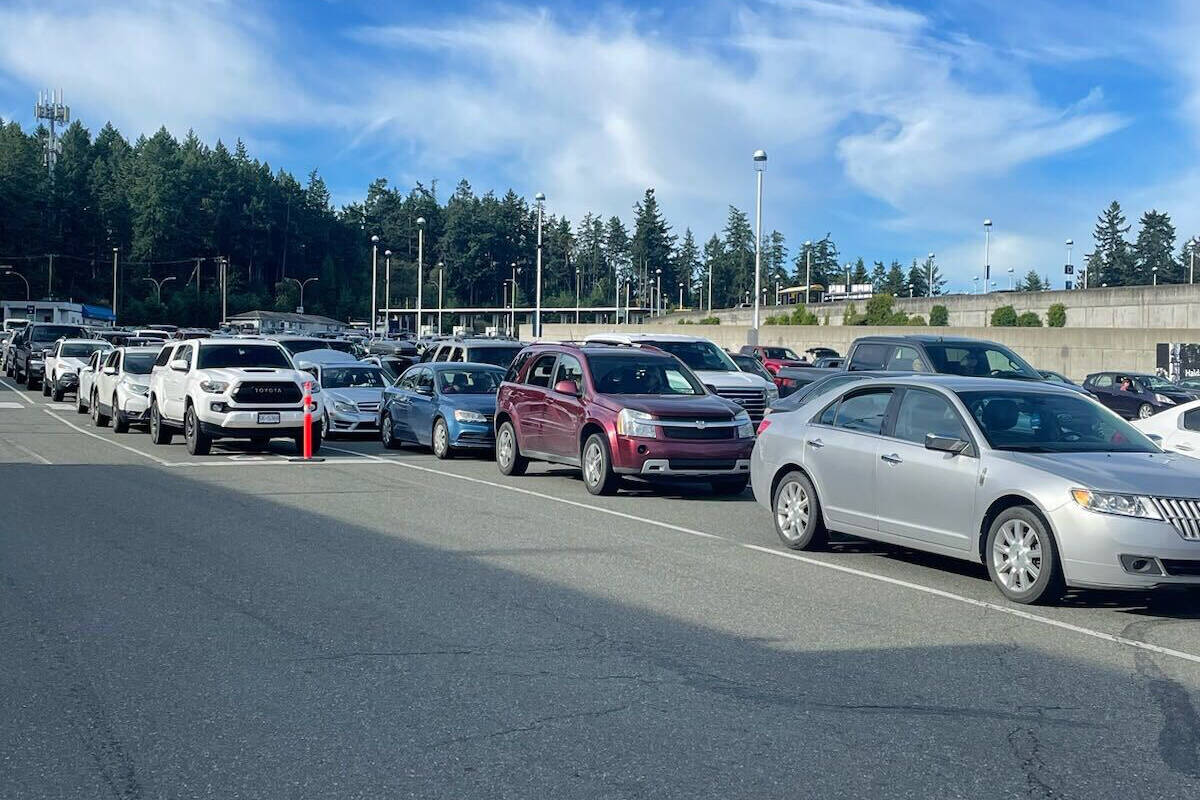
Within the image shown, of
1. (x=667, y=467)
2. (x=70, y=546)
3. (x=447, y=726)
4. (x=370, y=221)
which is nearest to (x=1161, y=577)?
(x=447, y=726)

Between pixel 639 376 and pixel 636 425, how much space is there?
1.54 metres

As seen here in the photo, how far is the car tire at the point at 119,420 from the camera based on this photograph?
24672mm

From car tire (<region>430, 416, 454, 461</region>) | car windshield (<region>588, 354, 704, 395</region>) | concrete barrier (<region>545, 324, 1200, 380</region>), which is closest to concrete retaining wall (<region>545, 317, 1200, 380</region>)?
concrete barrier (<region>545, 324, 1200, 380</region>)

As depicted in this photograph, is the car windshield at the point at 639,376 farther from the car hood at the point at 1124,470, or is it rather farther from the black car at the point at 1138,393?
the black car at the point at 1138,393

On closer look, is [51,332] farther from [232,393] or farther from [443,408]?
[443,408]

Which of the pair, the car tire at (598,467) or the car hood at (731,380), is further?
the car hood at (731,380)

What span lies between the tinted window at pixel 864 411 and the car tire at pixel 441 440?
10.2 meters

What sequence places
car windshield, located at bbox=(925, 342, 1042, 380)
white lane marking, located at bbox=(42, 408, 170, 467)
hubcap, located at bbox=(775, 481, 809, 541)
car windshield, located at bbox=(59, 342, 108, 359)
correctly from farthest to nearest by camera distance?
1. car windshield, located at bbox=(59, 342, 108, 359)
2. white lane marking, located at bbox=(42, 408, 170, 467)
3. car windshield, located at bbox=(925, 342, 1042, 380)
4. hubcap, located at bbox=(775, 481, 809, 541)

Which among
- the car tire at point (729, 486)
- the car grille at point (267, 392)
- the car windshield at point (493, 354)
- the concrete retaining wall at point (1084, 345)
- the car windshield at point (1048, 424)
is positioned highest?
the concrete retaining wall at point (1084, 345)

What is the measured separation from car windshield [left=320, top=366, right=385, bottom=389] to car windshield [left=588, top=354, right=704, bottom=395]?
10277 millimetres

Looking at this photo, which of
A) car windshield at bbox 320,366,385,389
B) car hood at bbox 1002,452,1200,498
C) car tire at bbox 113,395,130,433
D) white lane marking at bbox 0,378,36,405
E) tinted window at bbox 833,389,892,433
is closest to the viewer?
car hood at bbox 1002,452,1200,498

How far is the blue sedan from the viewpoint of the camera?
66.3ft

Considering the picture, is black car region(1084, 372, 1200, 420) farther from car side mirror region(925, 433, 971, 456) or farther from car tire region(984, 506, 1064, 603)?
car tire region(984, 506, 1064, 603)

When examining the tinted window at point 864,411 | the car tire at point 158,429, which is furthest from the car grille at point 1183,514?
the car tire at point 158,429
